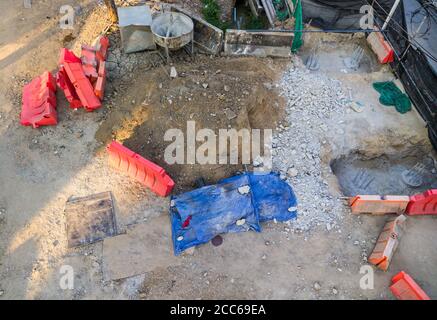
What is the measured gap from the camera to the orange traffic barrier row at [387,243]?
24.2 ft

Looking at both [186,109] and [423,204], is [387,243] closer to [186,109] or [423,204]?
[423,204]

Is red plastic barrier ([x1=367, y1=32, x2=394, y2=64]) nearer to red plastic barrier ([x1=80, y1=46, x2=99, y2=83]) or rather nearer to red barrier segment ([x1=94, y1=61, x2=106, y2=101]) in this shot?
red barrier segment ([x1=94, y1=61, x2=106, y2=101])

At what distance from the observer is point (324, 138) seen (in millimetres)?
9133

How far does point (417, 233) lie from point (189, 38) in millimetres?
6836

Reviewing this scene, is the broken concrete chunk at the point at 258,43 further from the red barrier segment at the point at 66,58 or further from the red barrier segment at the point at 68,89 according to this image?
the red barrier segment at the point at 68,89

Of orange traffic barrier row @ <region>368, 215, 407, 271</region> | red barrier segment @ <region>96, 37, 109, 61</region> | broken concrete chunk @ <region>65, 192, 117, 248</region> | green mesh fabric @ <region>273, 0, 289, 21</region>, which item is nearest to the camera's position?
orange traffic barrier row @ <region>368, 215, 407, 271</region>

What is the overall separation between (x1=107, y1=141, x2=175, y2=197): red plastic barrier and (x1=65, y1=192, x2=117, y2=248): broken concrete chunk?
713 millimetres

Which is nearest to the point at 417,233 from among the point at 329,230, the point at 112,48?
the point at 329,230

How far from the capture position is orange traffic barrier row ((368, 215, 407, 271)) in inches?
291

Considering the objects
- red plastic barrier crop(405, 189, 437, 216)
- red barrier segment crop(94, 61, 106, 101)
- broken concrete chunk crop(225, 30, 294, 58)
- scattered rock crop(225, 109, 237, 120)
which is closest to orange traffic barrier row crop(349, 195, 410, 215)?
red plastic barrier crop(405, 189, 437, 216)

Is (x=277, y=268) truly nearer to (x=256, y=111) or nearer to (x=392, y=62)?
(x=256, y=111)

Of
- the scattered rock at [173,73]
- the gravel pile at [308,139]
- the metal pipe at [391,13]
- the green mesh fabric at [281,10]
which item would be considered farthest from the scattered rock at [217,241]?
the metal pipe at [391,13]

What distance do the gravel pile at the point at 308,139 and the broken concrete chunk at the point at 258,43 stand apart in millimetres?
628

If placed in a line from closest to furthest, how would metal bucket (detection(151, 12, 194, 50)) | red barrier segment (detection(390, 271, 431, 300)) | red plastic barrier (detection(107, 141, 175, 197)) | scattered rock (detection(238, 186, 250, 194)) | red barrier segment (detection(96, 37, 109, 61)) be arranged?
red barrier segment (detection(390, 271, 431, 300)) → red plastic barrier (detection(107, 141, 175, 197)) → scattered rock (detection(238, 186, 250, 194)) → metal bucket (detection(151, 12, 194, 50)) → red barrier segment (detection(96, 37, 109, 61))
